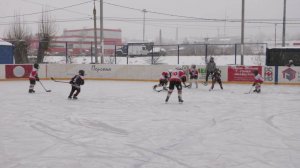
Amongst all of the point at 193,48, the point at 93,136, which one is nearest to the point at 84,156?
the point at 93,136

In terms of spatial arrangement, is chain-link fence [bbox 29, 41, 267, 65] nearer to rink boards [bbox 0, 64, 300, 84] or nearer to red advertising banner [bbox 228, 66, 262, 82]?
rink boards [bbox 0, 64, 300, 84]

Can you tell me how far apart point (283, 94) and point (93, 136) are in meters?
10.9

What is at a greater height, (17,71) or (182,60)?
(182,60)

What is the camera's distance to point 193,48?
32250mm

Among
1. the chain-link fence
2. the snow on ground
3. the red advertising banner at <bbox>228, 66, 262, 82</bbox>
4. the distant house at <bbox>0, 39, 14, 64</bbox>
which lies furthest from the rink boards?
the distant house at <bbox>0, 39, 14, 64</bbox>

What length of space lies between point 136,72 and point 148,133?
1543 centimetres

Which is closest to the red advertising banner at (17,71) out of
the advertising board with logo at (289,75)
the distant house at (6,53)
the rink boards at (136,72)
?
the rink boards at (136,72)

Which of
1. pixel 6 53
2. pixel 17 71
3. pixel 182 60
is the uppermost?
pixel 6 53

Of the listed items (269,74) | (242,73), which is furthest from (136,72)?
(269,74)

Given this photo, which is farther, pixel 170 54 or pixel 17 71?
pixel 170 54

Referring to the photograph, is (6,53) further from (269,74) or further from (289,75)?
(289,75)

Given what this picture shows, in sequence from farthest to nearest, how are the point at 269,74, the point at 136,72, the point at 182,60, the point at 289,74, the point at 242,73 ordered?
the point at 182,60
the point at 136,72
the point at 242,73
the point at 269,74
the point at 289,74

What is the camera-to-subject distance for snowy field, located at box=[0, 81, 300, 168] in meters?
6.05

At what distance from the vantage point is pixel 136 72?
77.0ft
